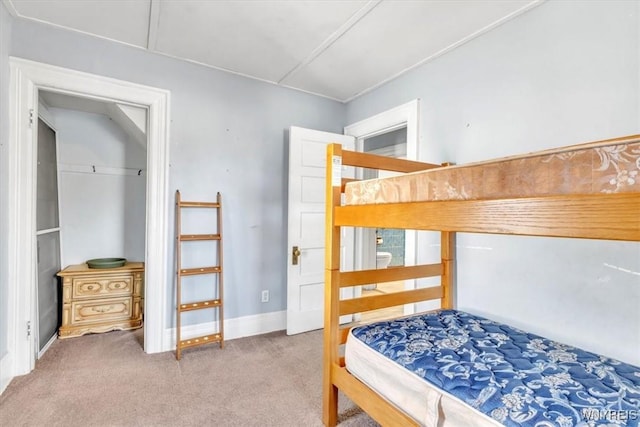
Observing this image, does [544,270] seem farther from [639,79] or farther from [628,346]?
[639,79]

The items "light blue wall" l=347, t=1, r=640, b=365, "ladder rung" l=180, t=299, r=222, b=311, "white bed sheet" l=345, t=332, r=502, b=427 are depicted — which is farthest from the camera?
"ladder rung" l=180, t=299, r=222, b=311

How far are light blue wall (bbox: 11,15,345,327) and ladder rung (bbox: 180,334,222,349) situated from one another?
0.21 metres

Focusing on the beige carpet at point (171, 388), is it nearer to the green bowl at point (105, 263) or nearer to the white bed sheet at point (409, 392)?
the white bed sheet at point (409, 392)

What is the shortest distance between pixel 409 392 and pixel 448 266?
3.76 ft

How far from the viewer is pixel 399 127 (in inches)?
108

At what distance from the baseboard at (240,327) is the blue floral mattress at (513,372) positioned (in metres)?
1.55

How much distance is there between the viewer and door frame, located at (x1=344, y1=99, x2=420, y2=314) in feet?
8.11

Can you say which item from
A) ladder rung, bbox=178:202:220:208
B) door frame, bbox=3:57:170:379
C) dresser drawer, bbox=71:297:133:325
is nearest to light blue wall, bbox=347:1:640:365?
ladder rung, bbox=178:202:220:208

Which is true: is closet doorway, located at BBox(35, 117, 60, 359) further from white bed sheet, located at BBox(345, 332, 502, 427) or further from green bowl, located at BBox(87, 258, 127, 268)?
white bed sheet, located at BBox(345, 332, 502, 427)

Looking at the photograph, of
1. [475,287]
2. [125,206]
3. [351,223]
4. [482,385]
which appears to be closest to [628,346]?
[475,287]

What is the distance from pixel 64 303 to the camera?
2.75m

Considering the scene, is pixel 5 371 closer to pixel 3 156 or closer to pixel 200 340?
pixel 200 340

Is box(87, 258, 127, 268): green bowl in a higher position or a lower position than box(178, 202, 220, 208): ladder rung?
lower

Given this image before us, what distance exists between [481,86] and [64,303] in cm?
381
